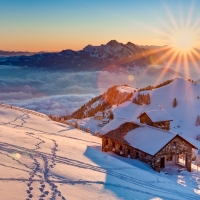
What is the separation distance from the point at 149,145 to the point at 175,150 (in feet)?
9.83

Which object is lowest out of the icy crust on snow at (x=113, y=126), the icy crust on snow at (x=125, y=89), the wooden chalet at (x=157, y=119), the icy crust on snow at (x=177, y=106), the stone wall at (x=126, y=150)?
the stone wall at (x=126, y=150)

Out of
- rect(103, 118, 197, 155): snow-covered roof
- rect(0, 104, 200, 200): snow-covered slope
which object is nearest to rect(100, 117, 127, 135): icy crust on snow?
rect(103, 118, 197, 155): snow-covered roof

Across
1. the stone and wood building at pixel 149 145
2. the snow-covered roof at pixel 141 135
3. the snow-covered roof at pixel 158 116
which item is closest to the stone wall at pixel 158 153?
the stone and wood building at pixel 149 145

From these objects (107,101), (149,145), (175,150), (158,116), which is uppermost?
(107,101)

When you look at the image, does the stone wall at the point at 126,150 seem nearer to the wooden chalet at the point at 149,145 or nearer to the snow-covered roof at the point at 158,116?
the wooden chalet at the point at 149,145

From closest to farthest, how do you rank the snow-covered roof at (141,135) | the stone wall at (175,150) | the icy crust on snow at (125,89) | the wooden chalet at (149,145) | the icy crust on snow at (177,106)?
the stone wall at (175,150) → the wooden chalet at (149,145) → the snow-covered roof at (141,135) → the icy crust on snow at (177,106) → the icy crust on snow at (125,89)

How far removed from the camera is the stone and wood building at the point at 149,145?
94.7ft

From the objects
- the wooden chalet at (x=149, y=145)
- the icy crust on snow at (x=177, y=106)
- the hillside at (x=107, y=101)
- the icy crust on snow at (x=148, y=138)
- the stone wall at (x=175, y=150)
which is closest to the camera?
the stone wall at (x=175, y=150)

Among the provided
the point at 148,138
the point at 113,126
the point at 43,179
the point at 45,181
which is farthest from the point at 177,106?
the point at 45,181

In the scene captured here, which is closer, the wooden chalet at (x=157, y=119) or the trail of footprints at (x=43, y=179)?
the trail of footprints at (x=43, y=179)

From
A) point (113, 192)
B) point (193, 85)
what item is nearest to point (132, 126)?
point (113, 192)

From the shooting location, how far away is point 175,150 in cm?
3011

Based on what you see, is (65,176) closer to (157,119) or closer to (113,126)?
(113,126)

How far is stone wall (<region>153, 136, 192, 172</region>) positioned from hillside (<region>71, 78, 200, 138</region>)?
35024 mm
